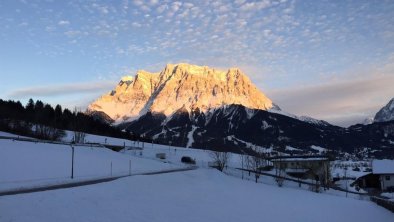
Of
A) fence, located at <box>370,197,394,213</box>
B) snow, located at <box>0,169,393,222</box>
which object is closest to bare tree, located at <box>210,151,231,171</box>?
snow, located at <box>0,169,393,222</box>

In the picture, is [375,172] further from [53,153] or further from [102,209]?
[102,209]

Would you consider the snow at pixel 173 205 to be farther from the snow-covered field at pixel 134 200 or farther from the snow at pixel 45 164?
the snow at pixel 45 164

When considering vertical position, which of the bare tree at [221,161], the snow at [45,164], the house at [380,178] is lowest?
the house at [380,178]

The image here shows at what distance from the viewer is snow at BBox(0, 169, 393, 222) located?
1304 inches

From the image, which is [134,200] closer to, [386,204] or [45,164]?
[45,164]

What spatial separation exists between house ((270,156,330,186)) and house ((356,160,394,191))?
12.7 meters

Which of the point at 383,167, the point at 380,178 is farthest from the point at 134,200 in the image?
the point at 383,167

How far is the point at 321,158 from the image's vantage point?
13800 cm

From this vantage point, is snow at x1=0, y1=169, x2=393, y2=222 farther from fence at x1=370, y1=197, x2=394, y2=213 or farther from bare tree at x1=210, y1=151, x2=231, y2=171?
bare tree at x1=210, y1=151, x2=231, y2=171

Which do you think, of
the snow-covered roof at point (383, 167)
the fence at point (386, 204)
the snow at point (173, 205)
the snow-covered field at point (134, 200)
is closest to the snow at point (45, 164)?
the snow-covered field at point (134, 200)

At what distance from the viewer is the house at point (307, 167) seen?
422 feet

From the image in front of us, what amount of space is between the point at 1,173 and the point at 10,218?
111 ft

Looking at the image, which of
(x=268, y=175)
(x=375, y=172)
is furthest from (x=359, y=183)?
(x=268, y=175)

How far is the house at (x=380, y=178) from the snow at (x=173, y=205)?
5260cm
